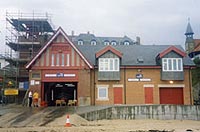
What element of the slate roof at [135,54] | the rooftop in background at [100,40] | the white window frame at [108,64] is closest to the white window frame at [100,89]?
the white window frame at [108,64]

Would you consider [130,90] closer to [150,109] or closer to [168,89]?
[168,89]

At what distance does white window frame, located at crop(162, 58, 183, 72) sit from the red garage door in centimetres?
235

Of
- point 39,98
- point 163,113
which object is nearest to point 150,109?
point 163,113

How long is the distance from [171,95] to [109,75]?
764cm

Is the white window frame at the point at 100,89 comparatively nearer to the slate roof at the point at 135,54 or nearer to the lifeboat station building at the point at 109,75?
the lifeboat station building at the point at 109,75

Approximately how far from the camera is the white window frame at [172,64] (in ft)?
110

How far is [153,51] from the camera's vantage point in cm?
3797

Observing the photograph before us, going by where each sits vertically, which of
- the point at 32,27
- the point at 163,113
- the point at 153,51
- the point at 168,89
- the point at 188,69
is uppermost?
the point at 32,27

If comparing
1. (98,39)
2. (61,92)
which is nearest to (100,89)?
(61,92)

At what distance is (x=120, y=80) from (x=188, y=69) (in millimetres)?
8253

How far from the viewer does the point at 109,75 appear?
33031 mm

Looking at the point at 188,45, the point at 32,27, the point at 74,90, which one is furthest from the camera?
the point at 188,45

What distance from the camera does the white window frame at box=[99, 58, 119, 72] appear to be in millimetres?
33250

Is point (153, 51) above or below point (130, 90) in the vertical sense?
above
